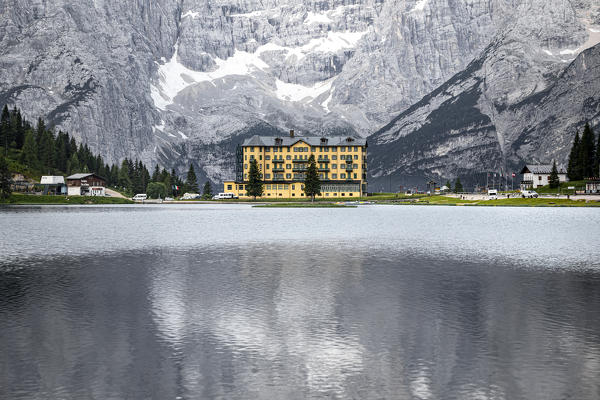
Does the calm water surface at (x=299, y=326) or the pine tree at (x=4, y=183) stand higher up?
the pine tree at (x=4, y=183)

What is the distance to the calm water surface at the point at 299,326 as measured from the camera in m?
16.2

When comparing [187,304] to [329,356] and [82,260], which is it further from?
[82,260]

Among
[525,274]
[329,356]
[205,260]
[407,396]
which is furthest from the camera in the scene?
[205,260]

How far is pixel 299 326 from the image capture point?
23.0 meters

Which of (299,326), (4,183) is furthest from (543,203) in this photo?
(4,183)

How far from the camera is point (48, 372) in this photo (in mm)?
17281

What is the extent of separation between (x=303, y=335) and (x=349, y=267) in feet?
65.1

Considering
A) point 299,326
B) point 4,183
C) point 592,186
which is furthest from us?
point 4,183

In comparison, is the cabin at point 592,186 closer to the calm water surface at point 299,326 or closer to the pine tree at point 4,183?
the calm water surface at point 299,326

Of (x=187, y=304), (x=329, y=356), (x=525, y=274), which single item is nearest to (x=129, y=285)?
(x=187, y=304)

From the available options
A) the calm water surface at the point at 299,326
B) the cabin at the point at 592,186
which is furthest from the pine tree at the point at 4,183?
the cabin at the point at 592,186

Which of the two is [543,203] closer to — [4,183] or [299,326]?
[299,326]

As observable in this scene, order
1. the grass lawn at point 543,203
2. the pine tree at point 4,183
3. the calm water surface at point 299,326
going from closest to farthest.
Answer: the calm water surface at point 299,326 < the grass lawn at point 543,203 < the pine tree at point 4,183

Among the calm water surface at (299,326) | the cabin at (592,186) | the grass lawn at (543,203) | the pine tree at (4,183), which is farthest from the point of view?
the pine tree at (4,183)
